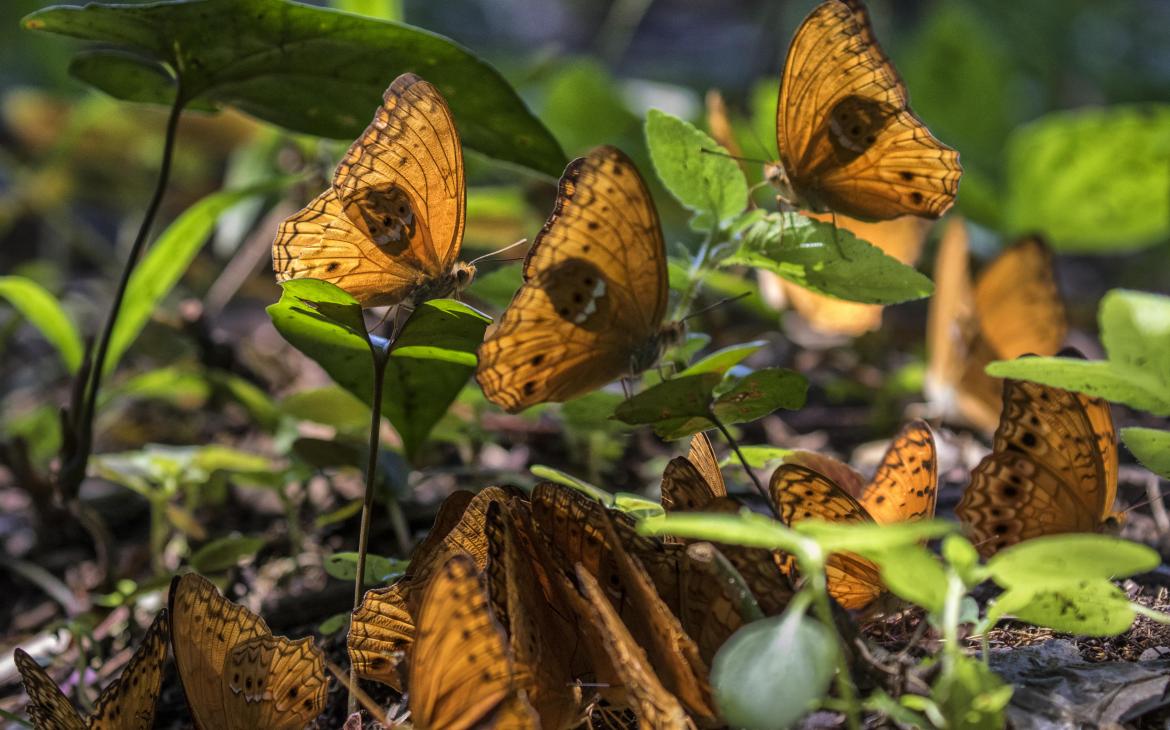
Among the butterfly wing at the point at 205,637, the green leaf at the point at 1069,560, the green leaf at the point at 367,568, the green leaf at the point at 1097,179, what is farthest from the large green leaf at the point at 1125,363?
the green leaf at the point at 1097,179

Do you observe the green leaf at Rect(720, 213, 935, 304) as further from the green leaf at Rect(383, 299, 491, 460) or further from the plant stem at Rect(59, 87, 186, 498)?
the plant stem at Rect(59, 87, 186, 498)

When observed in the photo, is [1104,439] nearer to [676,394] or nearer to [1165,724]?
[1165,724]

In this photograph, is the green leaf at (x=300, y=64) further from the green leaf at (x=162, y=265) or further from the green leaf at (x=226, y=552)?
the green leaf at (x=226, y=552)

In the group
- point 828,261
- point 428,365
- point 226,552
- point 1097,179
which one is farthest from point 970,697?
point 1097,179

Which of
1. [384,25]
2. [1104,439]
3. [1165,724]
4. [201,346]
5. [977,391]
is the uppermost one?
[384,25]

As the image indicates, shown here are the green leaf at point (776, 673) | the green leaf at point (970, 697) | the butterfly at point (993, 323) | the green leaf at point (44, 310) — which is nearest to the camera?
the green leaf at point (776, 673)

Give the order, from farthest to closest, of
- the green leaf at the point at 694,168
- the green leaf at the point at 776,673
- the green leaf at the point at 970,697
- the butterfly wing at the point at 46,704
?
the green leaf at the point at 694,168, the butterfly wing at the point at 46,704, the green leaf at the point at 970,697, the green leaf at the point at 776,673

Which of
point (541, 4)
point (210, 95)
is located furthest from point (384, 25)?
point (541, 4)
